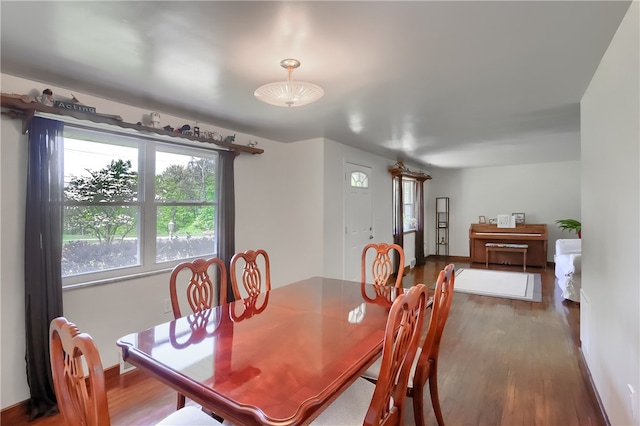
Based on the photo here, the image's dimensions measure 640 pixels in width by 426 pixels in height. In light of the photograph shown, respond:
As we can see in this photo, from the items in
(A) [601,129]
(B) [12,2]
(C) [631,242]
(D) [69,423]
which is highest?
(B) [12,2]

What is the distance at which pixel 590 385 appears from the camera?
2307mm

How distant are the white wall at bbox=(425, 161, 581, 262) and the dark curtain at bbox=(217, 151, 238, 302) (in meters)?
5.85

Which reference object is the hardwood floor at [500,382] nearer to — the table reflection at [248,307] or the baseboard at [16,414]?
the baseboard at [16,414]

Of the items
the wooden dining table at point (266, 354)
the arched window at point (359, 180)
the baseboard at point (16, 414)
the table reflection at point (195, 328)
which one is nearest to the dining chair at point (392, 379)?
the wooden dining table at point (266, 354)

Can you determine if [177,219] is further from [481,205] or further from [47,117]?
[481,205]

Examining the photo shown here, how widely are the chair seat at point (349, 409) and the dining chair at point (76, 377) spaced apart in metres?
0.85

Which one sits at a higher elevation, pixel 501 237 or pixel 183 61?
pixel 183 61

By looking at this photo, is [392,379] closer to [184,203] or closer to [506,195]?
[184,203]

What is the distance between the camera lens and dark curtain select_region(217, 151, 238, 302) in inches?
130

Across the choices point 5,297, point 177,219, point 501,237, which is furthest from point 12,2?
point 501,237

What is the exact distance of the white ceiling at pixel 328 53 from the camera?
1408 millimetres

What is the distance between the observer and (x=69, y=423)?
900 mm

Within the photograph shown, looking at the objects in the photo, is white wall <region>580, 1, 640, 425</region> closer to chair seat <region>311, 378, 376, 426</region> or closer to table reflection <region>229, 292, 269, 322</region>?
chair seat <region>311, 378, 376, 426</region>

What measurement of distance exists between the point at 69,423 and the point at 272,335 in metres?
0.79
